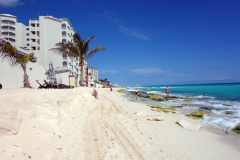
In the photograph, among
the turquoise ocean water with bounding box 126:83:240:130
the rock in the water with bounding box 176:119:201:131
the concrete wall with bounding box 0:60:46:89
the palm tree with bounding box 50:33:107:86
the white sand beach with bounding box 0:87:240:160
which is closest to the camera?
the white sand beach with bounding box 0:87:240:160

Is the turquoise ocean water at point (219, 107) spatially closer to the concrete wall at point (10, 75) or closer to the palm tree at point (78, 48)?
the palm tree at point (78, 48)

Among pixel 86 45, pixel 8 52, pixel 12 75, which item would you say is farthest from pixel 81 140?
pixel 86 45

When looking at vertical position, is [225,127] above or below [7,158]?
below

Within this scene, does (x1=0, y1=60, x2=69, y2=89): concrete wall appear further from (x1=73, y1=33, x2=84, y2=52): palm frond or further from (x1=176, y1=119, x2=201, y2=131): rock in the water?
(x1=176, y1=119, x2=201, y2=131): rock in the water

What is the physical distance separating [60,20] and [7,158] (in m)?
47.8

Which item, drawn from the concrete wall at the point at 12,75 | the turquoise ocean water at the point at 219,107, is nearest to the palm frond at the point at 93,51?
the concrete wall at the point at 12,75

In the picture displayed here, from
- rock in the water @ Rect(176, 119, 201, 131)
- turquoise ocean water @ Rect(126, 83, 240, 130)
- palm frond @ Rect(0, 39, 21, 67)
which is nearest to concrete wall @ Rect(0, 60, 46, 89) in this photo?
palm frond @ Rect(0, 39, 21, 67)

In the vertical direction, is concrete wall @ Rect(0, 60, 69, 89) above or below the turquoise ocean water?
above

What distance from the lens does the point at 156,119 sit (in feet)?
26.6

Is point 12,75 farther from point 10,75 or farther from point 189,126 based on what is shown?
point 189,126

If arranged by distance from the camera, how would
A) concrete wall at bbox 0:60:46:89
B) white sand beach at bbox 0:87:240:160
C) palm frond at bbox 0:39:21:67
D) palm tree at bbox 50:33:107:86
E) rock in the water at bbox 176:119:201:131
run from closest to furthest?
white sand beach at bbox 0:87:240:160, rock in the water at bbox 176:119:201:131, palm frond at bbox 0:39:21:67, concrete wall at bbox 0:60:46:89, palm tree at bbox 50:33:107:86

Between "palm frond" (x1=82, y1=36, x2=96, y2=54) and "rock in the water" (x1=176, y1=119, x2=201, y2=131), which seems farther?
"palm frond" (x1=82, y1=36, x2=96, y2=54)

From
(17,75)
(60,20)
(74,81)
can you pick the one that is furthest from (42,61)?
(17,75)

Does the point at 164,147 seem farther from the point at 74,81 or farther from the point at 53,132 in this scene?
the point at 74,81
